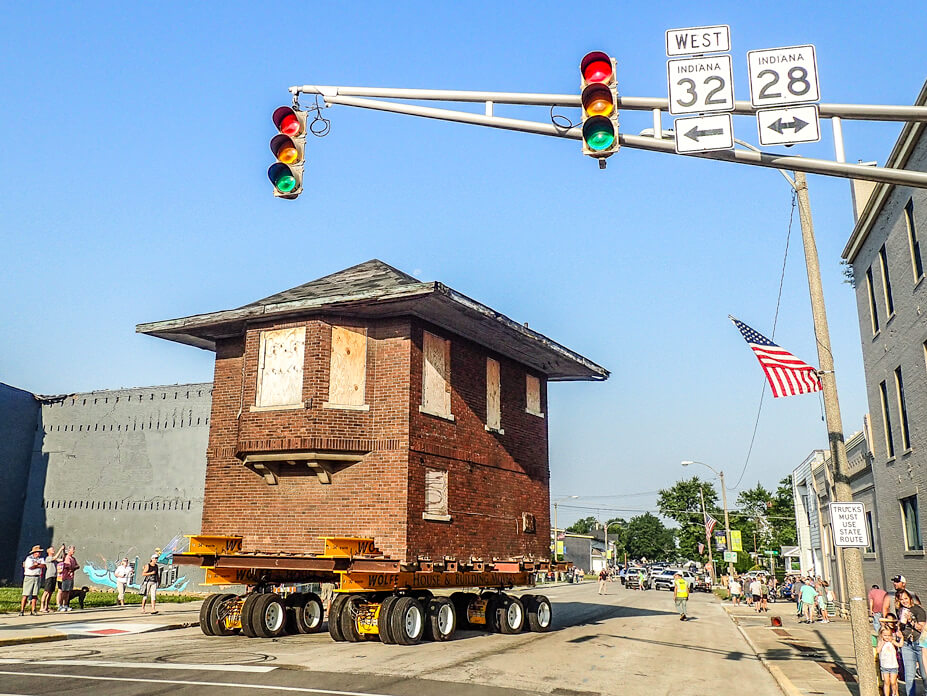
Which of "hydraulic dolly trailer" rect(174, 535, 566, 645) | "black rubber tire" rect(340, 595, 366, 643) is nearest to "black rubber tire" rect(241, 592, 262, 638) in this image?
"hydraulic dolly trailer" rect(174, 535, 566, 645)

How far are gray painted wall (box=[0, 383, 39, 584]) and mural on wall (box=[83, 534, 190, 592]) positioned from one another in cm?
357

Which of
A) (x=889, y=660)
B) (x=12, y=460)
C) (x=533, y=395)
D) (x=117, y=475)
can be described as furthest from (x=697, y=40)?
(x=12, y=460)

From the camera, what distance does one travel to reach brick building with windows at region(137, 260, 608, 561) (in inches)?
758

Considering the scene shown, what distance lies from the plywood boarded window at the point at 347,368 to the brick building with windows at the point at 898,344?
1344 cm

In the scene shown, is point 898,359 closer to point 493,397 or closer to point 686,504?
point 493,397

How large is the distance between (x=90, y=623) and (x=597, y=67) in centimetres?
1917

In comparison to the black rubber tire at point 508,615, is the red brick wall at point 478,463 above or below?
above

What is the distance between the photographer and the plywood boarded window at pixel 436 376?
20625 mm

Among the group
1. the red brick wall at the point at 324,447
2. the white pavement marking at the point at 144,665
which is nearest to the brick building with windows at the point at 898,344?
the red brick wall at the point at 324,447

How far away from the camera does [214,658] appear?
14.6 metres

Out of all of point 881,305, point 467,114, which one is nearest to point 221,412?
point 467,114

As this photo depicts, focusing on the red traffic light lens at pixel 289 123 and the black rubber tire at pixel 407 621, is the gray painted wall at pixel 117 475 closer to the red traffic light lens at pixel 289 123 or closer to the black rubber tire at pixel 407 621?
the black rubber tire at pixel 407 621

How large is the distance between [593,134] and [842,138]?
8.75ft

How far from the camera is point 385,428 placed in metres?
19.7
